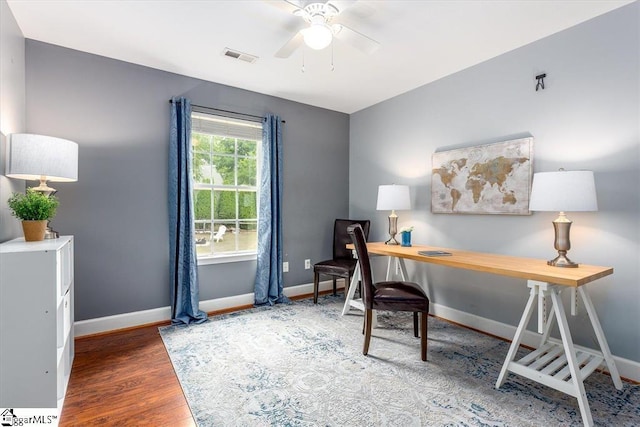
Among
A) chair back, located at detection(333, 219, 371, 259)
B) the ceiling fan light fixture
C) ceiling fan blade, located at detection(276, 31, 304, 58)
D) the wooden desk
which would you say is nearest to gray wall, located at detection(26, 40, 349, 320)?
chair back, located at detection(333, 219, 371, 259)

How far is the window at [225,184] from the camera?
3.34 m

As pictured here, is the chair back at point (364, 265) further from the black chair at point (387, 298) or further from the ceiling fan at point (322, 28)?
the ceiling fan at point (322, 28)

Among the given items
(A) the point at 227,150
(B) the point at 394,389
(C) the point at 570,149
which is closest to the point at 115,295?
(A) the point at 227,150

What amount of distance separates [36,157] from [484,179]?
336 cm

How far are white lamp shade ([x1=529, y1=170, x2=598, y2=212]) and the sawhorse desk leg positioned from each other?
1.66ft

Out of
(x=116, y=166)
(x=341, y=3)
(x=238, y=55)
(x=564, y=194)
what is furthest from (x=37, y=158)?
(x=564, y=194)

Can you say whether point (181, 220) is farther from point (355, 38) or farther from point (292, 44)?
point (355, 38)

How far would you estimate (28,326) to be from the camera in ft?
4.77

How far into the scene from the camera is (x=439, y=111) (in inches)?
127

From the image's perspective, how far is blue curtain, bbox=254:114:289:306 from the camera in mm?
3562

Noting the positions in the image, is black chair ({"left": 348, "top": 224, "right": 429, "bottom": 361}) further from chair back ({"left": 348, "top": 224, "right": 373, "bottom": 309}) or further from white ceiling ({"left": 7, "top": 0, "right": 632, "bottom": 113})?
white ceiling ({"left": 7, "top": 0, "right": 632, "bottom": 113})

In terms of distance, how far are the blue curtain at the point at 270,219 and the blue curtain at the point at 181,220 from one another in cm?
75

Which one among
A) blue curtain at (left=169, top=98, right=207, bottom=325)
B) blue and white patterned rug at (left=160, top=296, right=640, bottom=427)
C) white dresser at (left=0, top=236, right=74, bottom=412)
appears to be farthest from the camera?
blue curtain at (left=169, top=98, right=207, bottom=325)

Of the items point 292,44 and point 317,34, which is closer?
point 317,34
